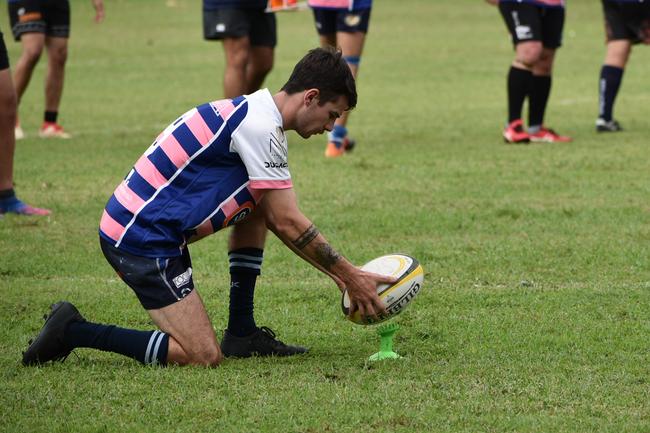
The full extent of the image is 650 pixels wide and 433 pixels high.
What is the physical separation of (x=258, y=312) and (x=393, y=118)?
25.1 feet

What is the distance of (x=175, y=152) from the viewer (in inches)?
198

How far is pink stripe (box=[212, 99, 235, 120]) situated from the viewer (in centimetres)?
502

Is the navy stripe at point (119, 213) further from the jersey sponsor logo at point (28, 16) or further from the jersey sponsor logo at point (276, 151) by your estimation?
the jersey sponsor logo at point (28, 16)

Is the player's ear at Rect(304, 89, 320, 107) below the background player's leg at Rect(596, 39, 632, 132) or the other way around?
the other way around

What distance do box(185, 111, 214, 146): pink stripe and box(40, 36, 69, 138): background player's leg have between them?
6.90 meters

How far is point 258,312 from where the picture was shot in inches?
235

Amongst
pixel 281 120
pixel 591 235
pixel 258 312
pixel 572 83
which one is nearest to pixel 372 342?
pixel 258 312

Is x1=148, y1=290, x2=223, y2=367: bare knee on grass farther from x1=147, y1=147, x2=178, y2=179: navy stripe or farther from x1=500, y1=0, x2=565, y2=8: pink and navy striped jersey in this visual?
x1=500, y1=0, x2=565, y2=8: pink and navy striped jersey

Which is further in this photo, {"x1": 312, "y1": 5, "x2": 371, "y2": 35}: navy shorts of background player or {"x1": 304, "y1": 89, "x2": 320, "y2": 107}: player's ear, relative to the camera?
{"x1": 312, "y1": 5, "x2": 371, "y2": 35}: navy shorts of background player

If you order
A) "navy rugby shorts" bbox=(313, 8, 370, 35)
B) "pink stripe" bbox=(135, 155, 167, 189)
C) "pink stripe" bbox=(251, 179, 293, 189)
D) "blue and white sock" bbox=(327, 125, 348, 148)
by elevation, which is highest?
"pink stripe" bbox=(251, 179, 293, 189)

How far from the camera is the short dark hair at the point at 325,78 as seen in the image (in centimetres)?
499

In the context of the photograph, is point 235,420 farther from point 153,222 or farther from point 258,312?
point 258,312

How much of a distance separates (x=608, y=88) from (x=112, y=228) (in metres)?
7.76

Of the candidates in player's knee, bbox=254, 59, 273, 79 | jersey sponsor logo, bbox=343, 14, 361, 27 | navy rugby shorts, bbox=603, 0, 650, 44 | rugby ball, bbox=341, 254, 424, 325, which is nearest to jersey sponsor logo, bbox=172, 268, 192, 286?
rugby ball, bbox=341, 254, 424, 325
